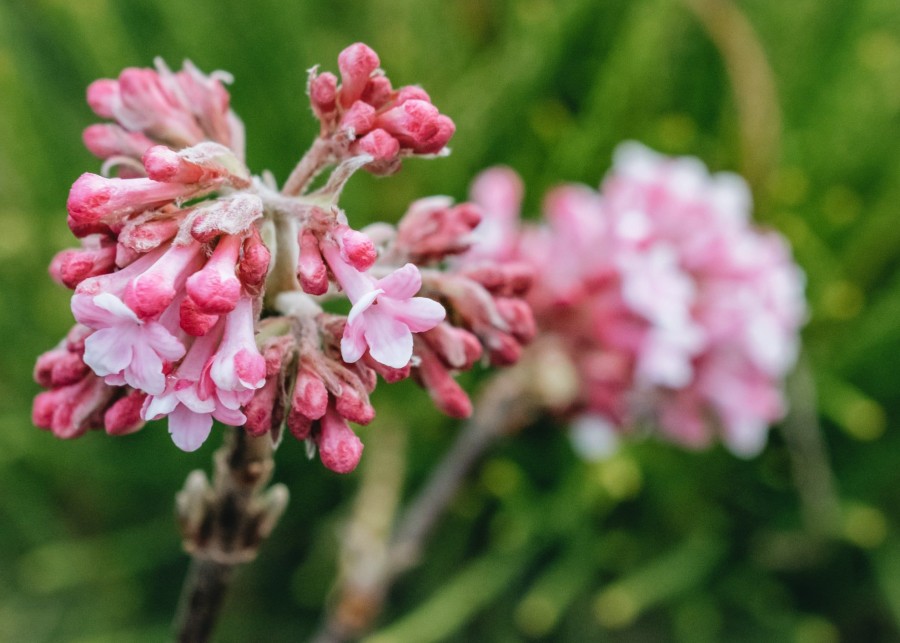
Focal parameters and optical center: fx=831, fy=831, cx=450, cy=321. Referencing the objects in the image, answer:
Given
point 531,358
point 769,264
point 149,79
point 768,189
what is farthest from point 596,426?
point 149,79

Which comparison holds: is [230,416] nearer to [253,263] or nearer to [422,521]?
[253,263]

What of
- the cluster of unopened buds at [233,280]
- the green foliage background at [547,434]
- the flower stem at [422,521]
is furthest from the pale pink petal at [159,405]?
the green foliage background at [547,434]

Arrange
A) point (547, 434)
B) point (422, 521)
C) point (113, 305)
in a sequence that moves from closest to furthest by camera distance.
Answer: point (113, 305) → point (422, 521) → point (547, 434)

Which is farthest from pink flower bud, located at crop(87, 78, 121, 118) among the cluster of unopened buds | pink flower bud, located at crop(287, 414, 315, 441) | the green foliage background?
the green foliage background

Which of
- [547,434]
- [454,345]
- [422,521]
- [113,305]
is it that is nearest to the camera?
[113,305]

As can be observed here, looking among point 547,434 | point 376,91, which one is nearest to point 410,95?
point 376,91

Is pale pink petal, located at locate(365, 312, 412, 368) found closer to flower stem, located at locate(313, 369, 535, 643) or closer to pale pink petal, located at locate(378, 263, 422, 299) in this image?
pale pink petal, located at locate(378, 263, 422, 299)

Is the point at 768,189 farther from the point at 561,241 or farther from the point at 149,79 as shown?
the point at 149,79
